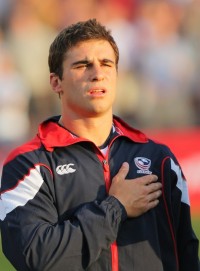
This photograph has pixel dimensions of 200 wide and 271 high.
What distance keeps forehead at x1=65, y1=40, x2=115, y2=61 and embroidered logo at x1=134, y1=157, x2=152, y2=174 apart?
1.43 ft

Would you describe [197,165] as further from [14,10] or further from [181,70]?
[14,10]

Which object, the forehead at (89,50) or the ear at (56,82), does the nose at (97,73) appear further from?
the ear at (56,82)


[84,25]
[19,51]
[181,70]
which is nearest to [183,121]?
[181,70]

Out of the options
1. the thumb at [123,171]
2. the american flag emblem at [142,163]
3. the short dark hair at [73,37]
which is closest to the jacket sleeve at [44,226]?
the thumb at [123,171]

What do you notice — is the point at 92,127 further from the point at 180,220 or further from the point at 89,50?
the point at 180,220

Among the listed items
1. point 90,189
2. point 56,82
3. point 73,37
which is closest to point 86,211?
point 90,189

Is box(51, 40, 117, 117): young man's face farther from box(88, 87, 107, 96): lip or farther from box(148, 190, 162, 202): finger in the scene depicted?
box(148, 190, 162, 202): finger

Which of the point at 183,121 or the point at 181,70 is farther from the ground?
the point at 181,70

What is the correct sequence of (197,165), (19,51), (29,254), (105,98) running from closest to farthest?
(29,254)
(105,98)
(197,165)
(19,51)

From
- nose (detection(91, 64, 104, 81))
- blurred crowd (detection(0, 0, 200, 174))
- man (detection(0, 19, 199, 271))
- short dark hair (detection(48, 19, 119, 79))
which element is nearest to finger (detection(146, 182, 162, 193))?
man (detection(0, 19, 199, 271))

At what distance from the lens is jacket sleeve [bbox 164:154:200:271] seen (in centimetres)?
300

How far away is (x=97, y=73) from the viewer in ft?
9.61

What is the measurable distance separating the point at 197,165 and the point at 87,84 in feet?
22.8

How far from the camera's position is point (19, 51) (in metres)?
10.6
